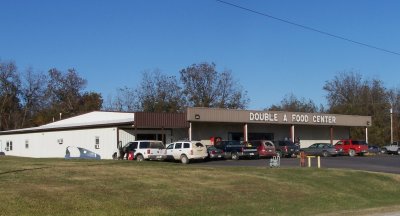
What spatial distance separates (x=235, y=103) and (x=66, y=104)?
31582 millimetres

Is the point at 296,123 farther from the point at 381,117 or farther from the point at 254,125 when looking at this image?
the point at 381,117

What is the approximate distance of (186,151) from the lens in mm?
36844

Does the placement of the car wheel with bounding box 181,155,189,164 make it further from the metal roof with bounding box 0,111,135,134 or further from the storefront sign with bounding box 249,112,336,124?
the storefront sign with bounding box 249,112,336,124

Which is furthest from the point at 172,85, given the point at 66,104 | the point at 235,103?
the point at 66,104

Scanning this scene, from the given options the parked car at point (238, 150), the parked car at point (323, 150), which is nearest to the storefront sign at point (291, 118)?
the parked car at point (323, 150)

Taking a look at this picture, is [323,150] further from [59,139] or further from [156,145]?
[59,139]

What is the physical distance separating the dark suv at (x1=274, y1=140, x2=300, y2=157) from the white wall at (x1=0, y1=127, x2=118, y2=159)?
14571 mm

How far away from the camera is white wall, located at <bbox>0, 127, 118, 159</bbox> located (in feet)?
145

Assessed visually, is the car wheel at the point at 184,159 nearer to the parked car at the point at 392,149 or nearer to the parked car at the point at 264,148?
the parked car at the point at 264,148

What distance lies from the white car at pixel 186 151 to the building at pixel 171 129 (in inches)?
230

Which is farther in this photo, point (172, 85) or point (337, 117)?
point (172, 85)

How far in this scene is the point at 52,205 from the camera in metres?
14.3

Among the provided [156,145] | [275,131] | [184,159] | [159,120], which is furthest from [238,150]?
[275,131]

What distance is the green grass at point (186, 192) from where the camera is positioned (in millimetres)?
14820
